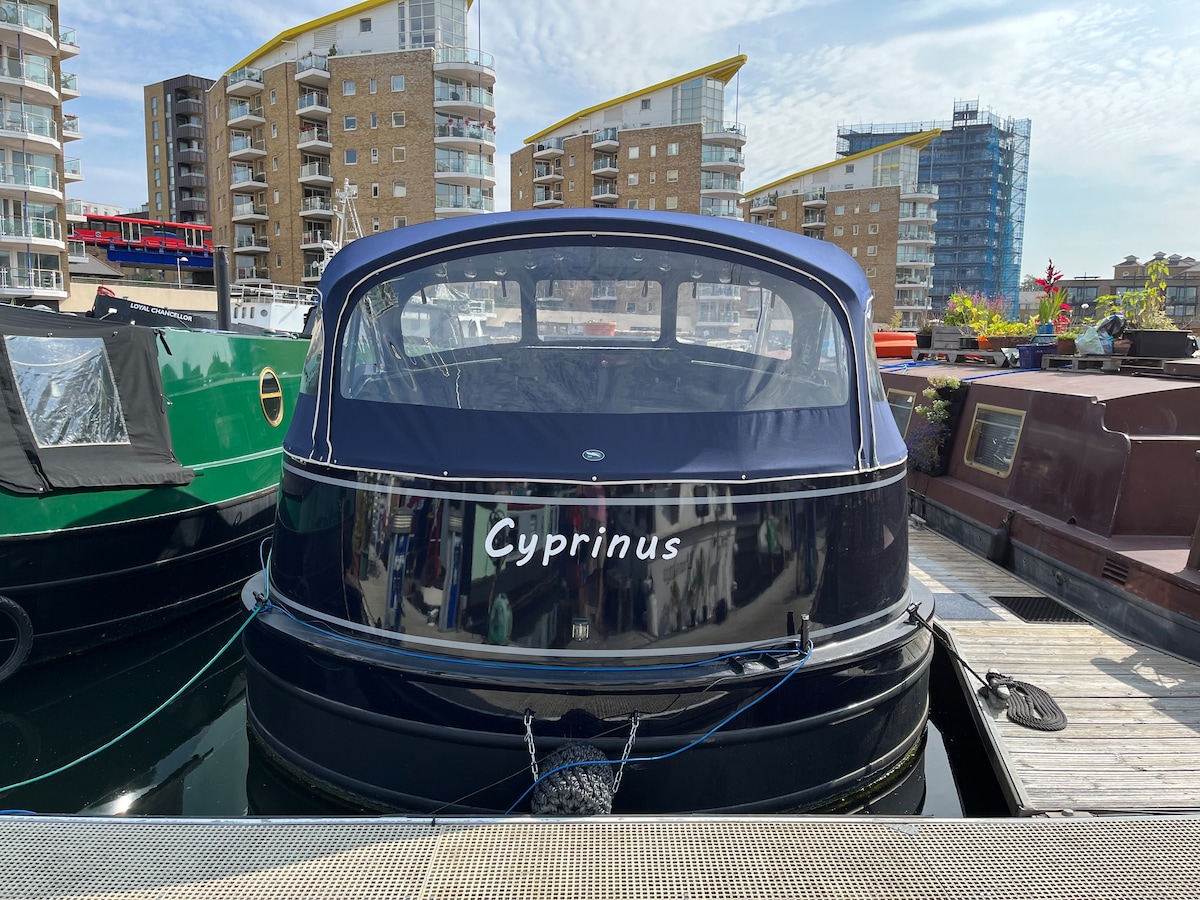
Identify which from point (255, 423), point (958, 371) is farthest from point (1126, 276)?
point (255, 423)

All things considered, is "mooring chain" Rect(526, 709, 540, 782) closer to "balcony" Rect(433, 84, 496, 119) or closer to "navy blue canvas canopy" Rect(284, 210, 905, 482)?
"navy blue canvas canopy" Rect(284, 210, 905, 482)

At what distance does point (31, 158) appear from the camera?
3894 cm

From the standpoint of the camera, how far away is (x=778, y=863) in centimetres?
303

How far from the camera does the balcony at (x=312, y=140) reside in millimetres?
51594

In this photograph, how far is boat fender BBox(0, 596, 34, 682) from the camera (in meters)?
5.81

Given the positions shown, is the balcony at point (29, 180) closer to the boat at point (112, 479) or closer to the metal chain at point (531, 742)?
the boat at point (112, 479)

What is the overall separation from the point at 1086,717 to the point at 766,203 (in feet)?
263

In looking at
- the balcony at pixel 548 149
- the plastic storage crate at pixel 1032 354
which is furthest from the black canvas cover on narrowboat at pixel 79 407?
the balcony at pixel 548 149

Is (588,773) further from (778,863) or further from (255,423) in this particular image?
(255,423)

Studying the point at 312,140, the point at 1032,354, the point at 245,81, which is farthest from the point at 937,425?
the point at 245,81

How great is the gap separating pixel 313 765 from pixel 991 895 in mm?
2942

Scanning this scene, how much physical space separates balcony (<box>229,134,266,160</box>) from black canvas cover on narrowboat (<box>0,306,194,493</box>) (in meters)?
54.8

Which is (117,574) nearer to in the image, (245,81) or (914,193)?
(245,81)

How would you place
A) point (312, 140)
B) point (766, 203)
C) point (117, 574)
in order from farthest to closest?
point (766, 203), point (312, 140), point (117, 574)
